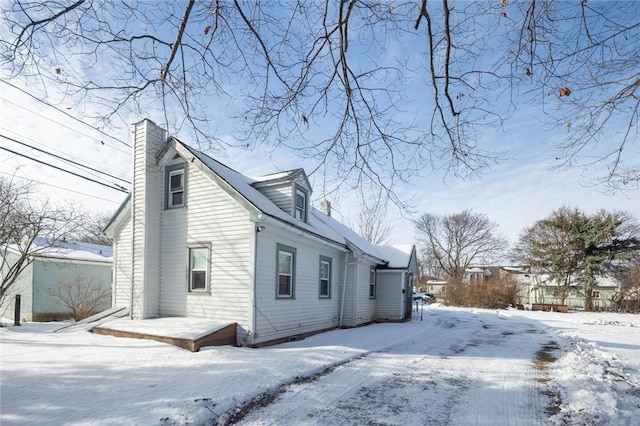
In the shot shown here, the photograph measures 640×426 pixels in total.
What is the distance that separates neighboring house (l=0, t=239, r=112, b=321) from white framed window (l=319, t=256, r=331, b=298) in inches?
427

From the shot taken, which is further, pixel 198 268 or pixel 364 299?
pixel 364 299

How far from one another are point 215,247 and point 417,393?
6.50m

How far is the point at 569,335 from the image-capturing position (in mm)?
13383

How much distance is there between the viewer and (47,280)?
1709 centimetres

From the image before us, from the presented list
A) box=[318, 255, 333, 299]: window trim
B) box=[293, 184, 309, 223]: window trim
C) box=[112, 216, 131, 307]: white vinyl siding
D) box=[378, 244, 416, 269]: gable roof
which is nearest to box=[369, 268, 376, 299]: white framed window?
box=[378, 244, 416, 269]: gable roof

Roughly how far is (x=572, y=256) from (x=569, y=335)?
20662mm

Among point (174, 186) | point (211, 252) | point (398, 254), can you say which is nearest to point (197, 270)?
point (211, 252)

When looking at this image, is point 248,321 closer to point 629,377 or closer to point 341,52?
point 341,52

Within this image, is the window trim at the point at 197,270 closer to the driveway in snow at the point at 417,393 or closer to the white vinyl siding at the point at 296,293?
the white vinyl siding at the point at 296,293

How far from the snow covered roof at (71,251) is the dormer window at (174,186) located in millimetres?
6473

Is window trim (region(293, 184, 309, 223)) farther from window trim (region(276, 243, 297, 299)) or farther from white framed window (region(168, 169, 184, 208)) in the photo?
white framed window (region(168, 169, 184, 208))

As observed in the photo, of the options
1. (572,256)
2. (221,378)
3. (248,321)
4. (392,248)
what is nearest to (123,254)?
(248,321)

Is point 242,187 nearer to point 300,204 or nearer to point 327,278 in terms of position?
point 300,204

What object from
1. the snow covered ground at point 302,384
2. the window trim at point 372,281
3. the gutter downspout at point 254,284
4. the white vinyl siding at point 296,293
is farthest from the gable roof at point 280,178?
the window trim at point 372,281
